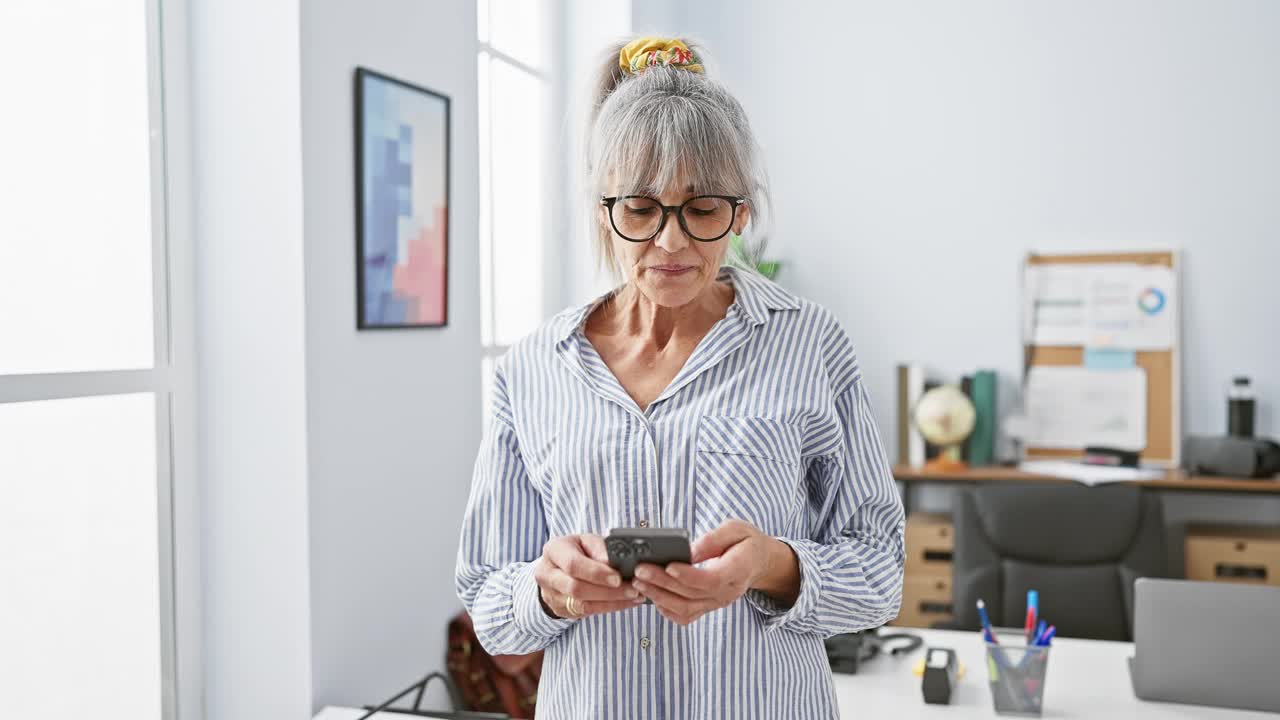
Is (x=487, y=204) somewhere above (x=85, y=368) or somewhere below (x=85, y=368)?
above

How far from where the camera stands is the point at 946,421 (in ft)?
12.7

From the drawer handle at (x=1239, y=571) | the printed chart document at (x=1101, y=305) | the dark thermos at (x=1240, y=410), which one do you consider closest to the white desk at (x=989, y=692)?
the drawer handle at (x=1239, y=571)

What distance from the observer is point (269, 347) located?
2191mm

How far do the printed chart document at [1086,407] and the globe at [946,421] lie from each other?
31 cm

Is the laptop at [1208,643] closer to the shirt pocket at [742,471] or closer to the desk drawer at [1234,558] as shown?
the shirt pocket at [742,471]

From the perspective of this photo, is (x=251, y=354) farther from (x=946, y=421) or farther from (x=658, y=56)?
(x=946, y=421)

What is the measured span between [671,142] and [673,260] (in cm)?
12

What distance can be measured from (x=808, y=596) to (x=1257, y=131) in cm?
359

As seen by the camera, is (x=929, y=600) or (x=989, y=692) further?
(x=929, y=600)

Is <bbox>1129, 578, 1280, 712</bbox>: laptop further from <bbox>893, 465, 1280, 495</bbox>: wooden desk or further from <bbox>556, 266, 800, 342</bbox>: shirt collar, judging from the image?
<bbox>893, 465, 1280, 495</bbox>: wooden desk

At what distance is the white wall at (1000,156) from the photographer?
153 inches

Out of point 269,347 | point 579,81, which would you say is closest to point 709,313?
point 579,81

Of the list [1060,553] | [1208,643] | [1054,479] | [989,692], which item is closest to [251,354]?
[989,692]

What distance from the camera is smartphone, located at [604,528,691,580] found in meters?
0.96
